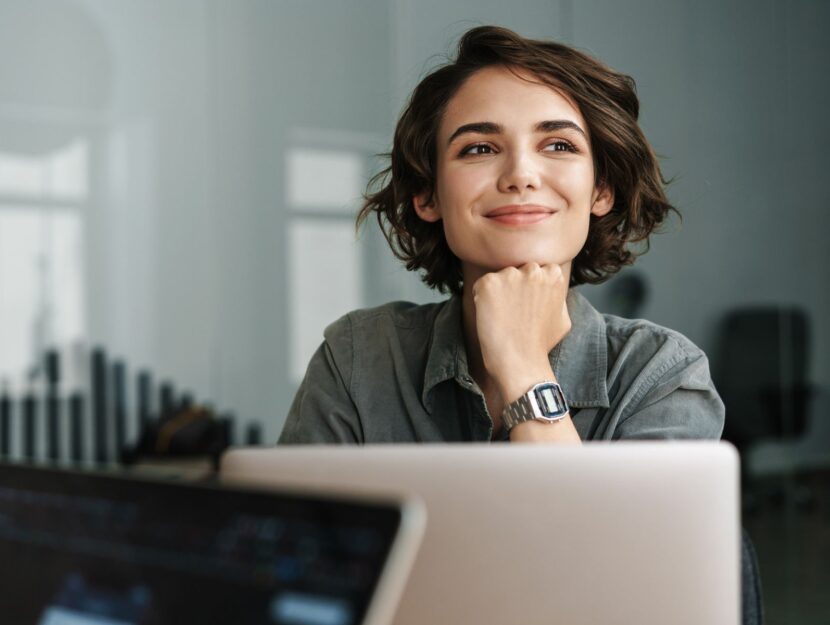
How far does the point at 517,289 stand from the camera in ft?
5.05

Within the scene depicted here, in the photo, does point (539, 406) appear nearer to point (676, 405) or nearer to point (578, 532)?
point (676, 405)

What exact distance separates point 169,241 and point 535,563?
10.2 ft

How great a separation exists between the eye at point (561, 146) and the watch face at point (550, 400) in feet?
1.56

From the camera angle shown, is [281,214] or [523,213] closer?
[523,213]

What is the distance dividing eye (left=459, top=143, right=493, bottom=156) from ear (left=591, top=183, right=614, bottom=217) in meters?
0.22

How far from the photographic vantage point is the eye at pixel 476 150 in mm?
1694

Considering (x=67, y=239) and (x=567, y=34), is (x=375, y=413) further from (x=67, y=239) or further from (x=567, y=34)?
(x=67, y=239)

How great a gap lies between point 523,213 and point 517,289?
0.48 feet

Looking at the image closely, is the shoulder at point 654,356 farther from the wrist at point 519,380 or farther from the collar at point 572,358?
the wrist at point 519,380

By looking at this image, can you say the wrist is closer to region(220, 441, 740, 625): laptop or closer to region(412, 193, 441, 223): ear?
region(412, 193, 441, 223): ear

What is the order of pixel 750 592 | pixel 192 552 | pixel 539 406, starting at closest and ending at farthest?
pixel 192 552 < pixel 750 592 < pixel 539 406

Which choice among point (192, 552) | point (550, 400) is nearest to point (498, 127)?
point (550, 400)

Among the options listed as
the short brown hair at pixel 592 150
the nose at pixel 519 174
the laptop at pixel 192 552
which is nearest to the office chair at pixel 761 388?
the short brown hair at pixel 592 150

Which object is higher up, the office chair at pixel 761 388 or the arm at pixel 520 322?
the arm at pixel 520 322
